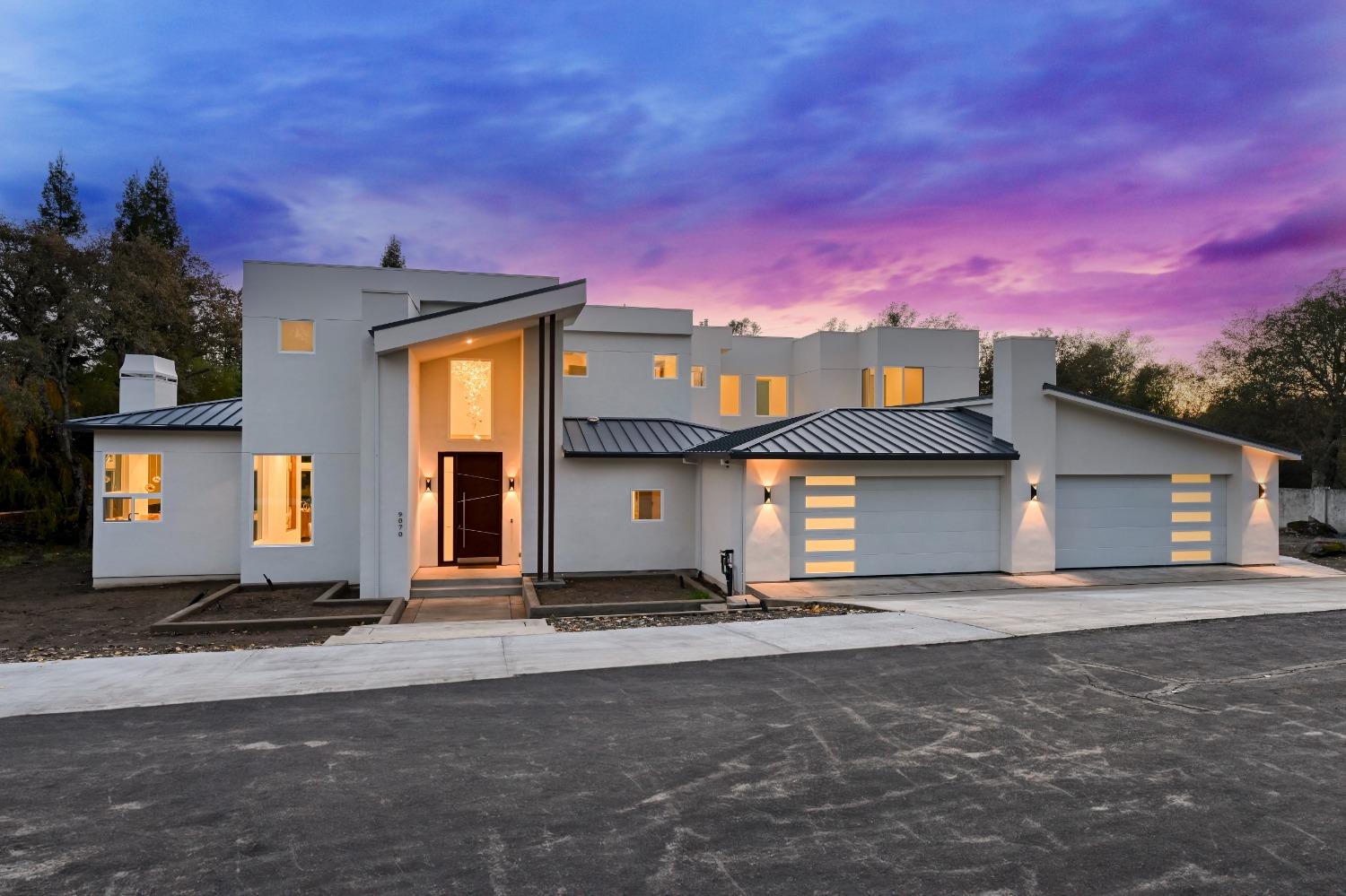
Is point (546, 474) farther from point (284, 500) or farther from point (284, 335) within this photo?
point (284, 335)

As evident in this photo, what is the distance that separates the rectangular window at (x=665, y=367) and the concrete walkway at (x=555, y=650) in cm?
1059

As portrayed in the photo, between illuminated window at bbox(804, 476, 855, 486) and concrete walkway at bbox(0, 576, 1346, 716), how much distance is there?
8.47 feet

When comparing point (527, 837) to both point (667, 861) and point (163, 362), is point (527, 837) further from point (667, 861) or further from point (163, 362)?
point (163, 362)

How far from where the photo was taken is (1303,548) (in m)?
20.6

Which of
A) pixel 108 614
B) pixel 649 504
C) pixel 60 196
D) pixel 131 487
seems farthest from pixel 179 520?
pixel 60 196

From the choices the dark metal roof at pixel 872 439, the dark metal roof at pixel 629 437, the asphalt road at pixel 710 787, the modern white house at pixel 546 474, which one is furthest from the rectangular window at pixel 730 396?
the asphalt road at pixel 710 787

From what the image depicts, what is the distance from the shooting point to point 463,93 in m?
24.2

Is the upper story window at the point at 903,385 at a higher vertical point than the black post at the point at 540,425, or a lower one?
higher

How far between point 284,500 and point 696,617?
9073mm

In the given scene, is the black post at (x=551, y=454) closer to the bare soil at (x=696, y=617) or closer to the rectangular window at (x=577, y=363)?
the bare soil at (x=696, y=617)

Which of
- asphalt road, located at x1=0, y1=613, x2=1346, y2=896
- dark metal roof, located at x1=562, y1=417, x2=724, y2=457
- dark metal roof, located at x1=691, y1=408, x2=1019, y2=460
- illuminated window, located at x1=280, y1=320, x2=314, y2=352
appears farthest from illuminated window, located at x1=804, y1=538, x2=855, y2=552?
illuminated window, located at x1=280, y1=320, x2=314, y2=352

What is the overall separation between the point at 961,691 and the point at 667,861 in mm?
4175

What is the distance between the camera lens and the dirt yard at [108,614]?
984cm

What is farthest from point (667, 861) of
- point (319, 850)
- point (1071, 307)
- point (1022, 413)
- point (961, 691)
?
point (1071, 307)
